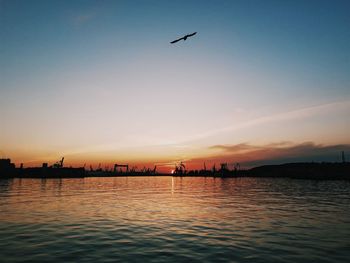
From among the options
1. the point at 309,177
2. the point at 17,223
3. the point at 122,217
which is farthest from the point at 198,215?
the point at 309,177

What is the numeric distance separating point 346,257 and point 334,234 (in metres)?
5.22

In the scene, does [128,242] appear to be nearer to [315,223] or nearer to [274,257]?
[274,257]

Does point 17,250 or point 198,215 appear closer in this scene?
point 17,250

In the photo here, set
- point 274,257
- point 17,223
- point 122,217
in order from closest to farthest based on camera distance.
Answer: point 274,257 → point 17,223 → point 122,217

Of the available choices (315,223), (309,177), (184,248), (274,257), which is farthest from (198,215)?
Answer: (309,177)

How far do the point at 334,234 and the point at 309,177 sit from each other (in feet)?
476

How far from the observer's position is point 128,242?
1366cm

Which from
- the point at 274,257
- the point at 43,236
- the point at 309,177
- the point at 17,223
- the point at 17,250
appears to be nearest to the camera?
the point at 274,257

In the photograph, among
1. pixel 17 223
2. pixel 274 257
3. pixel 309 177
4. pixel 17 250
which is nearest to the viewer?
pixel 274 257

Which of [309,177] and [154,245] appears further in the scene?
[309,177]

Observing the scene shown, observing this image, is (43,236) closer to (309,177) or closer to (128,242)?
(128,242)

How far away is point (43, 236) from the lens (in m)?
14.9

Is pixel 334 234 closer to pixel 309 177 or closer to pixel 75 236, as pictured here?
pixel 75 236

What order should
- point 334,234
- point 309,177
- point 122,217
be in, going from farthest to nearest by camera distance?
point 309,177
point 122,217
point 334,234
